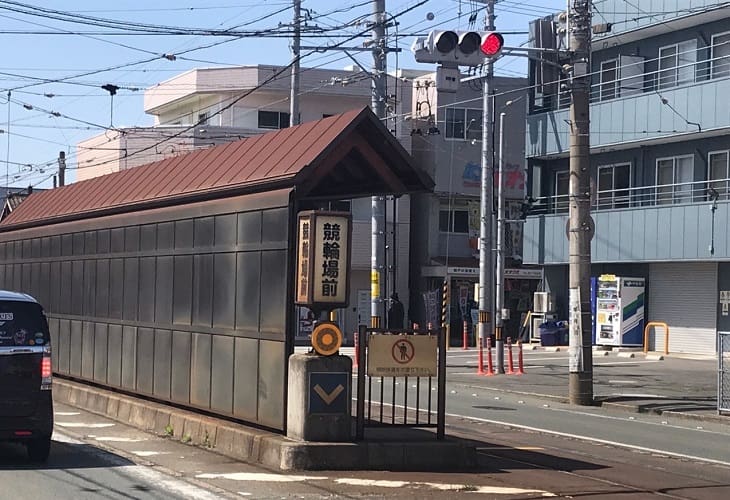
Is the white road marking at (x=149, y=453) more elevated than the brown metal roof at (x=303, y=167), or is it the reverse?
the brown metal roof at (x=303, y=167)

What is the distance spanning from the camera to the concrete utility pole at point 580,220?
71.5ft

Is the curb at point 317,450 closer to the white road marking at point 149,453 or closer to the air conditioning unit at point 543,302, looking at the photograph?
the white road marking at point 149,453

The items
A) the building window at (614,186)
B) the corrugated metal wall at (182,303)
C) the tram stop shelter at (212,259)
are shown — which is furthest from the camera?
the building window at (614,186)

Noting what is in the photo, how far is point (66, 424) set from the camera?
1666cm

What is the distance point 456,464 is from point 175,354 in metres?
5.16

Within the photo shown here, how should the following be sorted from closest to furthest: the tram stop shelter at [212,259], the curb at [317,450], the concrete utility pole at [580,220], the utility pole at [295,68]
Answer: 1. the curb at [317,450]
2. the tram stop shelter at [212,259]
3. the concrete utility pole at [580,220]
4. the utility pole at [295,68]

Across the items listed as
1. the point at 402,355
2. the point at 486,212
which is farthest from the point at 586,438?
the point at 486,212

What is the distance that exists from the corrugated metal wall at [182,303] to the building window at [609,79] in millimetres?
22862

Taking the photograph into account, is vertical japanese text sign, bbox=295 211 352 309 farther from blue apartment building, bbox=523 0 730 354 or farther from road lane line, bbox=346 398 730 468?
blue apartment building, bbox=523 0 730 354

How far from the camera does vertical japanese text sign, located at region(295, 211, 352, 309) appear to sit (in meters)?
12.4

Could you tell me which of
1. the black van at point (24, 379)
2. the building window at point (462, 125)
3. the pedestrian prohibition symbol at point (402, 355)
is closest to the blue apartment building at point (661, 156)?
the building window at point (462, 125)

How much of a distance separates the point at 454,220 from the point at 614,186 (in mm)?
14288

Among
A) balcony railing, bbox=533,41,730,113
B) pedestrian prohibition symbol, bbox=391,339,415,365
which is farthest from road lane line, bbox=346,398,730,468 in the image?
balcony railing, bbox=533,41,730,113

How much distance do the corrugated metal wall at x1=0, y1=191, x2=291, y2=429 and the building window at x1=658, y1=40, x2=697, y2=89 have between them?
21.4m
